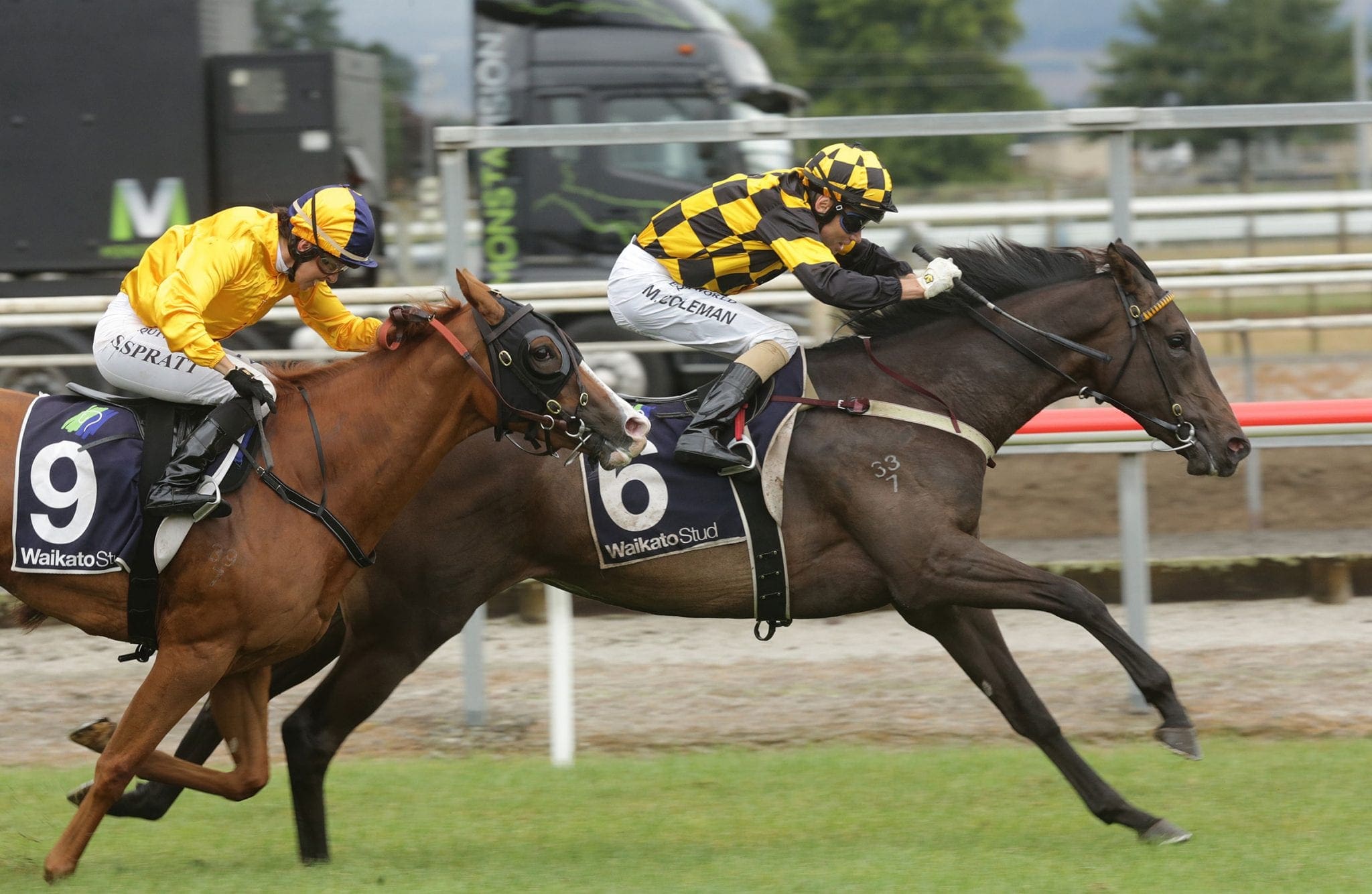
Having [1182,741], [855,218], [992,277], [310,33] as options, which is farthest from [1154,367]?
[310,33]

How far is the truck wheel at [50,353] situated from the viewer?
11219 millimetres

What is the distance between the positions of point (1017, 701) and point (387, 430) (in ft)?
7.07

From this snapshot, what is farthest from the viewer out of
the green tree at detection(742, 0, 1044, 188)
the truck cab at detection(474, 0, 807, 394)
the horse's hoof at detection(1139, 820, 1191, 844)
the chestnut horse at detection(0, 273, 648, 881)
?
the green tree at detection(742, 0, 1044, 188)

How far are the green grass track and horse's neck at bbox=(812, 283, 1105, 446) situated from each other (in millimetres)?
1355

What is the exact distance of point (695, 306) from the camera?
214 inches

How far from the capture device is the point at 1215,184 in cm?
3212

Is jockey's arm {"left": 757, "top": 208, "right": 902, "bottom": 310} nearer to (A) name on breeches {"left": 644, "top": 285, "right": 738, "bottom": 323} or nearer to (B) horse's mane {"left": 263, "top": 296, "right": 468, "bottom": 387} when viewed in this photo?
(A) name on breeches {"left": 644, "top": 285, "right": 738, "bottom": 323}

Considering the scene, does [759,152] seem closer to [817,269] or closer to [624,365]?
[624,365]

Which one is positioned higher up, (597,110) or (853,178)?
(597,110)

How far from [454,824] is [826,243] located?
2309 millimetres

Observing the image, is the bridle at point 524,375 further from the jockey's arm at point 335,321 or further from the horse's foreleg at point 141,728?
the horse's foreleg at point 141,728

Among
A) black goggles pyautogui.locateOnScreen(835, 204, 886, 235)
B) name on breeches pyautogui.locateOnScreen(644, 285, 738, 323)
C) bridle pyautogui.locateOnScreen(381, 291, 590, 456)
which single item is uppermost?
black goggles pyautogui.locateOnScreen(835, 204, 886, 235)

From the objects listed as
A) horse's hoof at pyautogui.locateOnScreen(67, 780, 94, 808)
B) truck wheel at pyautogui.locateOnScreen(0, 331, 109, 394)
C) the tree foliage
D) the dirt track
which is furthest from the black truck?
the tree foliage

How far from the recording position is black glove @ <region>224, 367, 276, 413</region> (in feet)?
14.9
